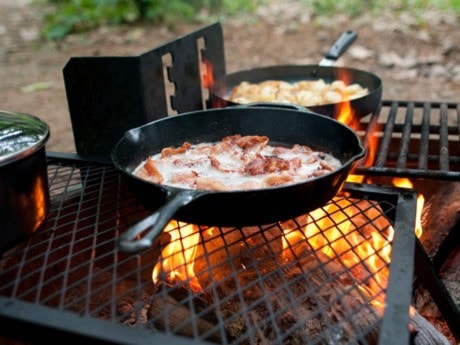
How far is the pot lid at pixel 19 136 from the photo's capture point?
58.6 inches

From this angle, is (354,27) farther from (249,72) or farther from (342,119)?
(342,119)

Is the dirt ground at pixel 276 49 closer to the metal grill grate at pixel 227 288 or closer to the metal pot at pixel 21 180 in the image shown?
the metal grill grate at pixel 227 288

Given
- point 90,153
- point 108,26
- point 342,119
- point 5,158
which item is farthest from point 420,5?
point 5,158

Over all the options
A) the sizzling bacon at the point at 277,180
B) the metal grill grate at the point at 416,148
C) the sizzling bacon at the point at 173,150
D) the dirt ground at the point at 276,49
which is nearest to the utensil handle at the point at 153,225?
the sizzling bacon at the point at 277,180

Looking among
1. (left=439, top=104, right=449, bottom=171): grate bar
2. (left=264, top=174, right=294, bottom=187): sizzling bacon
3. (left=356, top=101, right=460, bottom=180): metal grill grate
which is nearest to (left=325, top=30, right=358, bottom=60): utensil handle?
(left=356, top=101, right=460, bottom=180): metal grill grate

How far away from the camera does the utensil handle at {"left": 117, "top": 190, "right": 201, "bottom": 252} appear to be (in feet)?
3.60

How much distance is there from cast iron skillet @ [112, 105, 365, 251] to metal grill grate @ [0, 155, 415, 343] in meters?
0.13

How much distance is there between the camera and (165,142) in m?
2.10

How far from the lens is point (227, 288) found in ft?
6.58

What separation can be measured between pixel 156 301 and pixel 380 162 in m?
1.14

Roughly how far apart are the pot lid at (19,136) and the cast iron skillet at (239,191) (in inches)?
10.2

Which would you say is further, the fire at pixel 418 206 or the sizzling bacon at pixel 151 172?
the fire at pixel 418 206

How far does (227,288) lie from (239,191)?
772mm

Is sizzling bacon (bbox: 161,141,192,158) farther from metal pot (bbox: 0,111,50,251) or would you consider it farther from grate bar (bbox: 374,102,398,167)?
grate bar (bbox: 374,102,398,167)
